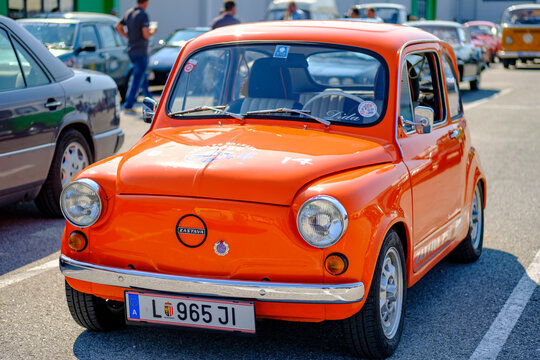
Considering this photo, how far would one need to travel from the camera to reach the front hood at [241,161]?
13.1ft

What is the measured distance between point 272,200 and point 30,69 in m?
3.71

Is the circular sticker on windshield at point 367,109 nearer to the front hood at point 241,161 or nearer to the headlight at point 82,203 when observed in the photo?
the front hood at point 241,161

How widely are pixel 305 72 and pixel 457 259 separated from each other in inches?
73.9

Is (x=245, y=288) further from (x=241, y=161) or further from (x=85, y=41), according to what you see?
(x=85, y=41)

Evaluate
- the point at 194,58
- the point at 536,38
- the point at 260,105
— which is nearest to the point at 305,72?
the point at 260,105

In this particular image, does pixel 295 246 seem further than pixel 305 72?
No

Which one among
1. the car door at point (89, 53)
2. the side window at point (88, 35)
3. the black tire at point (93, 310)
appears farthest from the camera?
the side window at point (88, 35)

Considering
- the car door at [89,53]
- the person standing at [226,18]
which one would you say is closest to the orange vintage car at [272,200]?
the car door at [89,53]

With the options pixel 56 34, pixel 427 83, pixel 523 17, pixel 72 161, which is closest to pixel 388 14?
pixel 523 17

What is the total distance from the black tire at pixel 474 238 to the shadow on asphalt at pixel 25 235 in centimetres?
283

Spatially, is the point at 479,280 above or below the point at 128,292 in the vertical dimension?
below

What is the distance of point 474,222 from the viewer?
6.28 metres

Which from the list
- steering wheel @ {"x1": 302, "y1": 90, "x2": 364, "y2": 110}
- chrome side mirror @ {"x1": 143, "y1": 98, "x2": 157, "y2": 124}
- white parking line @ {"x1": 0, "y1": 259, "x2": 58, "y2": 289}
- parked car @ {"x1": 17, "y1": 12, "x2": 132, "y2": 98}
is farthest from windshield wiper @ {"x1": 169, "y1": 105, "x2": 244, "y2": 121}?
parked car @ {"x1": 17, "y1": 12, "x2": 132, "y2": 98}

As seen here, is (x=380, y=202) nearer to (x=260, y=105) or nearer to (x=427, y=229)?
(x=427, y=229)
